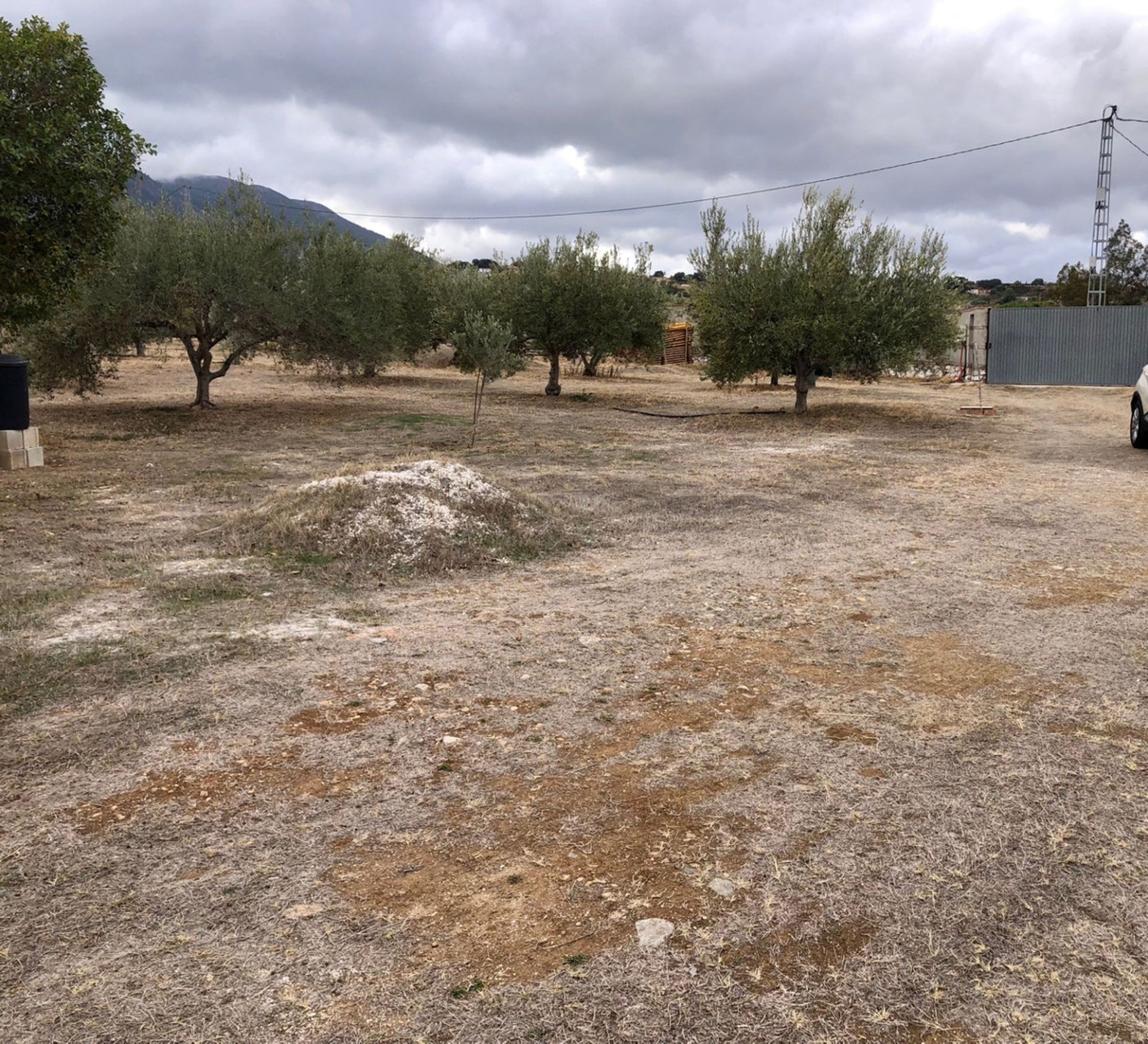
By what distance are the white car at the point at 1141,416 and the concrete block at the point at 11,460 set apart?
16031 mm

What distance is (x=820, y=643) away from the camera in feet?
18.0

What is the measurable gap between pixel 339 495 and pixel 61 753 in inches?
167

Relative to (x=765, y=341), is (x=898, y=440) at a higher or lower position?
lower

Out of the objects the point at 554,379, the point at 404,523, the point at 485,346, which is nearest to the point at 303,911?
the point at 404,523

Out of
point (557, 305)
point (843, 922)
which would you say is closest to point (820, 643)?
point (843, 922)

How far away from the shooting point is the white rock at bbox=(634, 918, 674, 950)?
275cm

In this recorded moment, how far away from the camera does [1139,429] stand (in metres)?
14.3

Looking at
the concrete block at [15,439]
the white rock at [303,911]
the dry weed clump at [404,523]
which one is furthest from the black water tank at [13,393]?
the white rock at [303,911]

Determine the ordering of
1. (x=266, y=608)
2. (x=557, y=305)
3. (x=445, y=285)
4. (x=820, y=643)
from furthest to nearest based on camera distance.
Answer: (x=445, y=285)
(x=557, y=305)
(x=266, y=608)
(x=820, y=643)

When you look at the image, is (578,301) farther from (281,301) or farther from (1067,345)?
(1067,345)

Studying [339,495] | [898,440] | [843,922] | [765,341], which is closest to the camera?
[843,922]

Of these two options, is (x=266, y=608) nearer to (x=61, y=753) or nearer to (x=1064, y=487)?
(x=61, y=753)

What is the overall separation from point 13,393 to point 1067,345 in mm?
28309

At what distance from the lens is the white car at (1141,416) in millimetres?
13969
